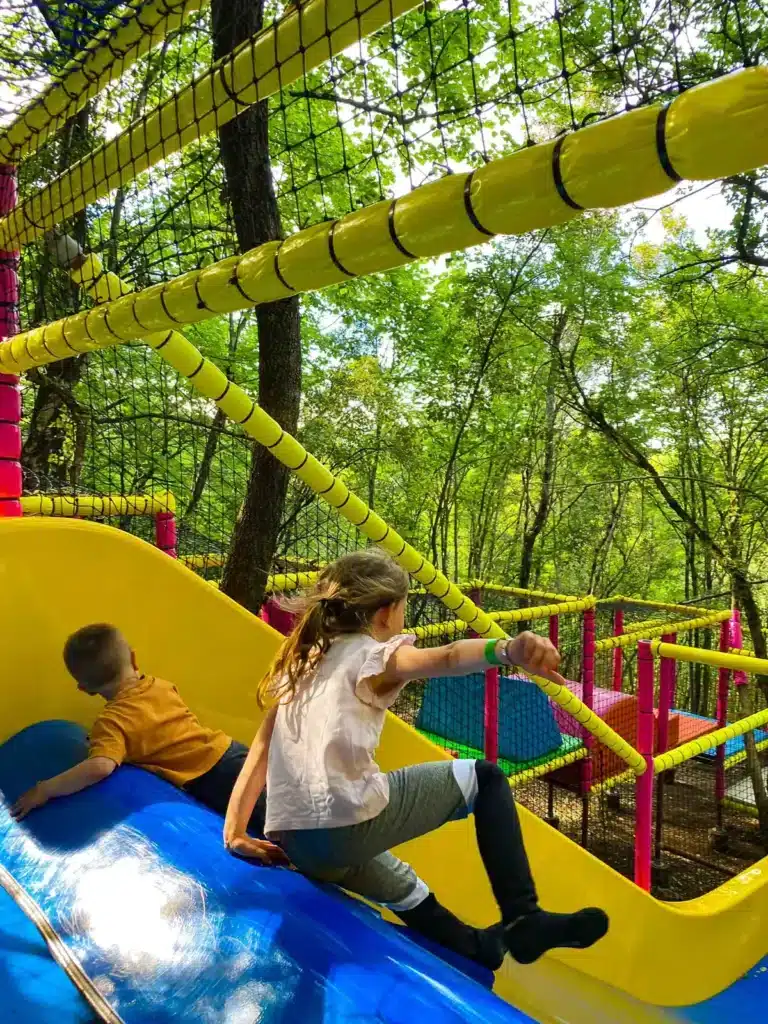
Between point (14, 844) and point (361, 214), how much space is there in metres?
1.46

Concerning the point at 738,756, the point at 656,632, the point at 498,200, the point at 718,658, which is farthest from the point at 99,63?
the point at 738,756

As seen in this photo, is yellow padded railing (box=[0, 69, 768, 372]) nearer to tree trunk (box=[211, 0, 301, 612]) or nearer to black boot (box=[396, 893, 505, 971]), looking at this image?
black boot (box=[396, 893, 505, 971])

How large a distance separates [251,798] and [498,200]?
1208 millimetres

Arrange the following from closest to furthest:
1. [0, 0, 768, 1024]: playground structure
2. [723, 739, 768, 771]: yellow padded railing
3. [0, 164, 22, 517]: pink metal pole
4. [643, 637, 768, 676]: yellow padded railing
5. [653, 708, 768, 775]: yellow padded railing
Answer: [0, 0, 768, 1024]: playground structure → [0, 164, 22, 517]: pink metal pole → [643, 637, 768, 676]: yellow padded railing → [653, 708, 768, 775]: yellow padded railing → [723, 739, 768, 771]: yellow padded railing

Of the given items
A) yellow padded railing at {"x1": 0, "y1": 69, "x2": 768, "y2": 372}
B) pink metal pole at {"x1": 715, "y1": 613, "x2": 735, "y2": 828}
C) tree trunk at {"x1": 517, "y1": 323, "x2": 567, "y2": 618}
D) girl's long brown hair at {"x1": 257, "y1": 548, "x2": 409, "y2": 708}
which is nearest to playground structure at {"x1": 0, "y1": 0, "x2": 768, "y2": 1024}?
yellow padded railing at {"x1": 0, "y1": 69, "x2": 768, "y2": 372}

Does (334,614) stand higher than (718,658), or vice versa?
(334,614)

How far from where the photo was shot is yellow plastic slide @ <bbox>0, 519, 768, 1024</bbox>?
6.97ft

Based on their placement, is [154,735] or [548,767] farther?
[548,767]

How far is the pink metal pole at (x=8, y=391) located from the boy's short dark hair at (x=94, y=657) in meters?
0.75

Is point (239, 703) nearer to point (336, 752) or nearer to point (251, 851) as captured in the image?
point (251, 851)

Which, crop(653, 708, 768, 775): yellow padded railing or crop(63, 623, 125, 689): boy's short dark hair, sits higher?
crop(63, 623, 125, 689): boy's short dark hair

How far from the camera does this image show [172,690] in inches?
77.4

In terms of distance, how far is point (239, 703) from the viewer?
2385 mm

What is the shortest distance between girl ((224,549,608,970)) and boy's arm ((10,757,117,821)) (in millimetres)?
403
